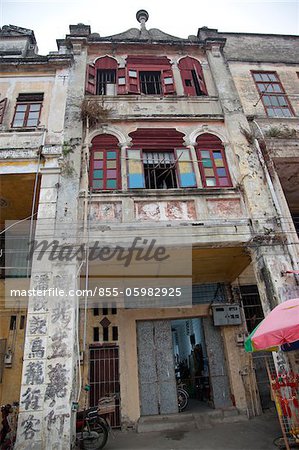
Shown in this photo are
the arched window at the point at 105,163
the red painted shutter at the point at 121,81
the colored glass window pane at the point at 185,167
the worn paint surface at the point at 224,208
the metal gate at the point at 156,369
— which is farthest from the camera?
the red painted shutter at the point at 121,81

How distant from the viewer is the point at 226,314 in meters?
9.45

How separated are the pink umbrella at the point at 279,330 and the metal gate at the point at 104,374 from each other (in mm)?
5125

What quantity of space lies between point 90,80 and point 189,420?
1067 centimetres

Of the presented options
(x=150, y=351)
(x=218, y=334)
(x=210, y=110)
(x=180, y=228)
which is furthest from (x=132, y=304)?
(x=210, y=110)

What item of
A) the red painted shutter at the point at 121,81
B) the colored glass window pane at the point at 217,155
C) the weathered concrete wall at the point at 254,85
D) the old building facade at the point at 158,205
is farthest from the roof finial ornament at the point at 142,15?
the colored glass window pane at the point at 217,155

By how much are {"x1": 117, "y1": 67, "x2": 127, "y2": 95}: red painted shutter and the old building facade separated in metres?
0.05

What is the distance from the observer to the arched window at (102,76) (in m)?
10.0

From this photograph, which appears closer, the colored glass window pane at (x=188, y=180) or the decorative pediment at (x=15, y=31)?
the colored glass window pane at (x=188, y=180)

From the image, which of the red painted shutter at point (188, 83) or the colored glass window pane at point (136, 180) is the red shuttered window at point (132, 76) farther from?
the colored glass window pane at point (136, 180)

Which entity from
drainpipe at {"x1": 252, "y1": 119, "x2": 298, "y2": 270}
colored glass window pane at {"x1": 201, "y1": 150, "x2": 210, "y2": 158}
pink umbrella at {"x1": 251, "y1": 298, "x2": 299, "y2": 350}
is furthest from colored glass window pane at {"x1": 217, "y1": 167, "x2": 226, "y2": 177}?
pink umbrella at {"x1": 251, "y1": 298, "x2": 299, "y2": 350}

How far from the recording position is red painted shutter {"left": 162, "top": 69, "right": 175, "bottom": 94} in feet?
32.7

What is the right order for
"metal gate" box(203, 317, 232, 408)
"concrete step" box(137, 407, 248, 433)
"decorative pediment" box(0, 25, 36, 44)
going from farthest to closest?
1. "decorative pediment" box(0, 25, 36, 44)
2. "metal gate" box(203, 317, 232, 408)
3. "concrete step" box(137, 407, 248, 433)

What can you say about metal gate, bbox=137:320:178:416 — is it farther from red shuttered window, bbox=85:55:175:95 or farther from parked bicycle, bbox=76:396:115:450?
red shuttered window, bbox=85:55:175:95

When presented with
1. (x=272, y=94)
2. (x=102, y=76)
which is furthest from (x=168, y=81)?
(x=272, y=94)
